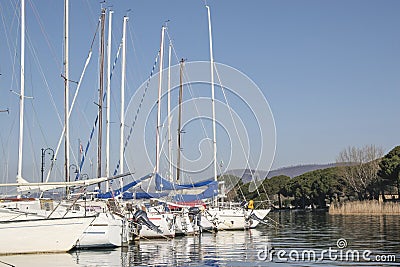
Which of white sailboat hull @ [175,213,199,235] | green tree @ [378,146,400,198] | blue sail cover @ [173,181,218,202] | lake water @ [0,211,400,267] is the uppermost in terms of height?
green tree @ [378,146,400,198]

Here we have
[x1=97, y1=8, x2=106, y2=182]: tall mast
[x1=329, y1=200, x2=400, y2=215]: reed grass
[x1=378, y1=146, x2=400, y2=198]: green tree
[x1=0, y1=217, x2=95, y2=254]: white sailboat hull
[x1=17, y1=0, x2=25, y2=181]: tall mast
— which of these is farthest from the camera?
[x1=378, y1=146, x2=400, y2=198]: green tree

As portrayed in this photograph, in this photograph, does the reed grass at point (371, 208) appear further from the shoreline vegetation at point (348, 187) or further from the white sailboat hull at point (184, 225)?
the white sailboat hull at point (184, 225)

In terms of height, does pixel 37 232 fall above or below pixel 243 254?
above

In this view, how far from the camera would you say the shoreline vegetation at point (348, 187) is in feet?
241

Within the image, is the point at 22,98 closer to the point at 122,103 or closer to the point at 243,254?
the point at 122,103

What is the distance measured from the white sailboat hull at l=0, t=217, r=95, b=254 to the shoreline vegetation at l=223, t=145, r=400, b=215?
1000 inches

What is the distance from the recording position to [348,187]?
4208 inches

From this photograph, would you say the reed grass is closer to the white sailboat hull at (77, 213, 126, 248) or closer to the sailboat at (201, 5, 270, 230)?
the sailboat at (201, 5, 270, 230)

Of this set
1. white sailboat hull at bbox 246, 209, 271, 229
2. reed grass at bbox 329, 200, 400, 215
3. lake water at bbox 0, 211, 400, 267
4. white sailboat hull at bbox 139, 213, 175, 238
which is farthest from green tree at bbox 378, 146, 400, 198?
white sailboat hull at bbox 139, 213, 175, 238

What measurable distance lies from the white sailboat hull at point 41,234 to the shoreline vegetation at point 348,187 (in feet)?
83.3

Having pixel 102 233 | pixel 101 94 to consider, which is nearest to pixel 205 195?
pixel 101 94

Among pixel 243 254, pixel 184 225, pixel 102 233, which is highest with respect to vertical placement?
pixel 102 233

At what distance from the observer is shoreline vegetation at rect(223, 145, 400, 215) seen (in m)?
73.4

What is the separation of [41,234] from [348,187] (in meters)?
84.9
